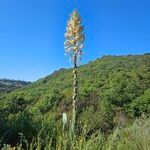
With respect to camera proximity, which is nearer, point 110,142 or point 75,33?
point 110,142

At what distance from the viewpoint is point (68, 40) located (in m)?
11.1

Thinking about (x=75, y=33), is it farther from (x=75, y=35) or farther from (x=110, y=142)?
(x=110, y=142)

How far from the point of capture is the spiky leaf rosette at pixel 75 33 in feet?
35.5

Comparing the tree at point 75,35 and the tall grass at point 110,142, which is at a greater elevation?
the tree at point 75,35

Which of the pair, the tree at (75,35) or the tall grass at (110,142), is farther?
the tree at (75,35)

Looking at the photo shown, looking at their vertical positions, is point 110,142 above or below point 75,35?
below

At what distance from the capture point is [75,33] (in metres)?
10.9

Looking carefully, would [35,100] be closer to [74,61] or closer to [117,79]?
[117,79]

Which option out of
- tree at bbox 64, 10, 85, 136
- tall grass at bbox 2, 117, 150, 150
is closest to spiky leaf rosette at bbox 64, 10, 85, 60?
tree at bbox 64, 10, 85, 136

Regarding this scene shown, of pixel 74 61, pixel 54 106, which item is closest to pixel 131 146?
pixel 74 61

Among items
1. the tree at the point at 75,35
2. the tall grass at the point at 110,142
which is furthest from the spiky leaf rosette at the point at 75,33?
the tall grass at the point at 110,142

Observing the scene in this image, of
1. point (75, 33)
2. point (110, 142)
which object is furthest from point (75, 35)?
point (110, 142)

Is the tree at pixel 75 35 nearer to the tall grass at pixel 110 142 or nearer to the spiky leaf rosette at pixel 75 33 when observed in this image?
the spiky leaf rosette at pixel 75 33

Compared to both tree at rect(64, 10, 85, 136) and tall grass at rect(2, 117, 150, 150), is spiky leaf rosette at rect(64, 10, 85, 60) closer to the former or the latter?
tree at rect(64, 10, 85, 136)
